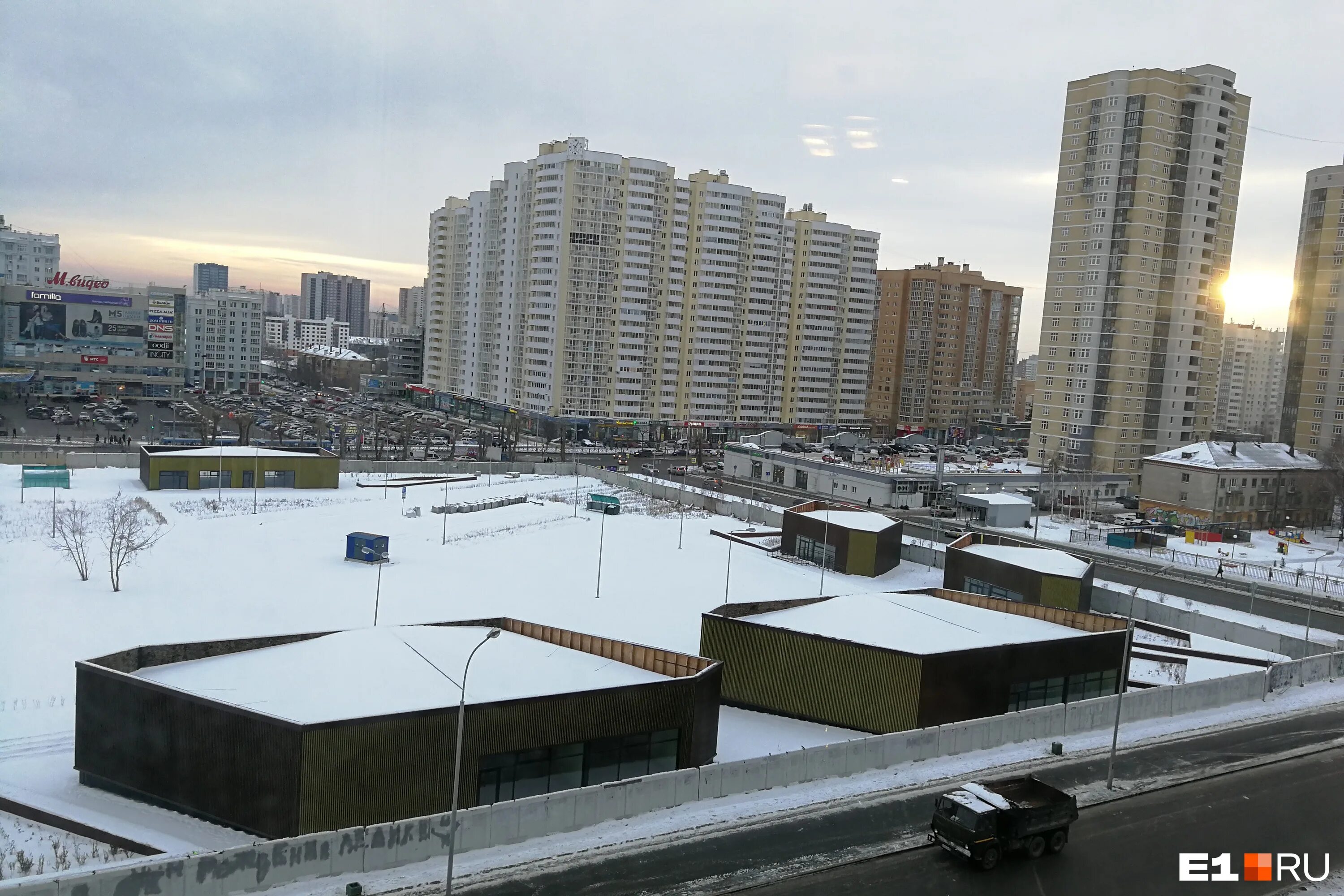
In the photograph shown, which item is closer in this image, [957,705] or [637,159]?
[957,705]

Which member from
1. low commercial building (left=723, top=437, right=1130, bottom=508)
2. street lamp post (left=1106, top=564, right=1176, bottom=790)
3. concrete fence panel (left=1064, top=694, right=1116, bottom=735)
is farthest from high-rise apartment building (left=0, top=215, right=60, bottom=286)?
low commercial building (left=723, top=437, right=1130, bottom=508)

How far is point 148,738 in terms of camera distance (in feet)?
37.8

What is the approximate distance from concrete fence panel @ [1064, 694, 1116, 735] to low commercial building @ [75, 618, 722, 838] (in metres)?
5.49

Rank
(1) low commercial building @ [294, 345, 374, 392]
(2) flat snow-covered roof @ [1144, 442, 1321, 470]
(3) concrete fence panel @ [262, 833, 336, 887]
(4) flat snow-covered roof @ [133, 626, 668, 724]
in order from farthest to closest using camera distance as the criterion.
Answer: (1) low commercial building @ [294, 345, 374, 392], (2) flat snow-covered roof @ [1144, 442, 1321, 470], (4) flat snow-covered roof @ [133, 626, 668, 724], (3) concrete fence panel @ [262, 833, 336, 887]

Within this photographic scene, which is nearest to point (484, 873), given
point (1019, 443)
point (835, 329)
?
point (835, 329)

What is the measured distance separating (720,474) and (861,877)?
130 ft

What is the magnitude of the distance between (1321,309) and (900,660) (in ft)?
170

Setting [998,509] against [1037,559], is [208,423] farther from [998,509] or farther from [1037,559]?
[1037,559]

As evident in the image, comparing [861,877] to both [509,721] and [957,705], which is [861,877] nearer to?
[509,721]

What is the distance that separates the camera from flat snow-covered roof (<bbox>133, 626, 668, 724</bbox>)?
447 inches

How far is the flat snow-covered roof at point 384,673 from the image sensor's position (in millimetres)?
11352

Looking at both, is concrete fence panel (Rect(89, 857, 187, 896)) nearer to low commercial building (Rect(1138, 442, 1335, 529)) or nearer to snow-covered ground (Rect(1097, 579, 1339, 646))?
snow-covered ground (Rect(1097, 579, 1339, 646))

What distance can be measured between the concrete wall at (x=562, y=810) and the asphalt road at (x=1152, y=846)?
2.05 meters

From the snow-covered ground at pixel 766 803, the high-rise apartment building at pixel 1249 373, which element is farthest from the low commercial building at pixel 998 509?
the high-rise apartment building at pixel 1249 373
